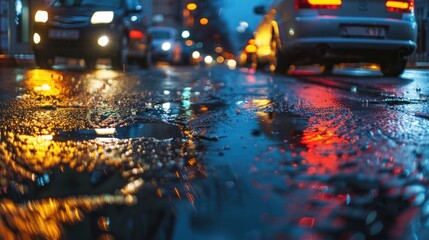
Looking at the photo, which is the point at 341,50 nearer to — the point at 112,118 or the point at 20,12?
the point at 112,118

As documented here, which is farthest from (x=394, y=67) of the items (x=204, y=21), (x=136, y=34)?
(x=204, y=21)

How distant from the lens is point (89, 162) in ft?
8.18

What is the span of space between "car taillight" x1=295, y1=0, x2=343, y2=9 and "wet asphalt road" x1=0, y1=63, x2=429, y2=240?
399 cm

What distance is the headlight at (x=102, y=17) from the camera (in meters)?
10.9

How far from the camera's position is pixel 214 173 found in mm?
2309

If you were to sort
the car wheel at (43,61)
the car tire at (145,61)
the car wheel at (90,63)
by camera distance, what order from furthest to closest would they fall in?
the car tire at (145,61), the car wheel at (90,63), the car wheel at (43,61)

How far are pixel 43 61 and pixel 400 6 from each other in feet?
23.5

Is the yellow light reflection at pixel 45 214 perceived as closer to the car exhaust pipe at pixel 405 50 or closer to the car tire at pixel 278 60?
the car exhaust pipe at pixel 405 50

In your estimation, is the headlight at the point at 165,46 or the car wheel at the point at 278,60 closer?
the car wheel at the point at 278,60

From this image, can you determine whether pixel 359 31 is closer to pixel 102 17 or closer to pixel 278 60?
pixel 278 60

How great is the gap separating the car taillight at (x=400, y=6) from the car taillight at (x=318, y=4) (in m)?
0.74

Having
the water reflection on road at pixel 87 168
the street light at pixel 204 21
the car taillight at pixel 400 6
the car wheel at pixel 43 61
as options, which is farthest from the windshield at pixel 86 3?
the street light at pixel 204 21

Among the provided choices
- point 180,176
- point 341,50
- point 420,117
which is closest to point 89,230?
point 180,176

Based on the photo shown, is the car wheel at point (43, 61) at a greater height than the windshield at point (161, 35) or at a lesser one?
lesser
